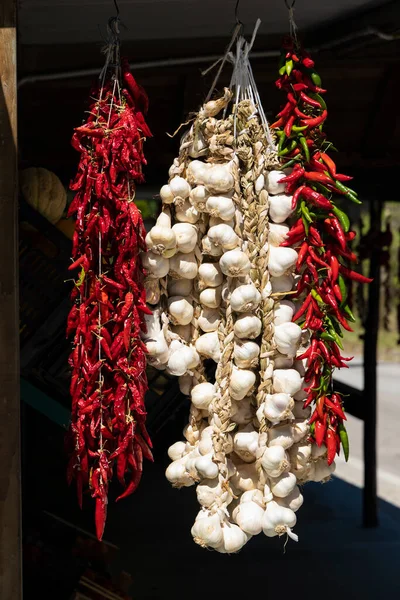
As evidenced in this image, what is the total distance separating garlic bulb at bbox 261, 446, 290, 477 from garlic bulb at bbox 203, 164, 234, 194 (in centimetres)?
77

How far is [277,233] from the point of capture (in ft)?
8.05

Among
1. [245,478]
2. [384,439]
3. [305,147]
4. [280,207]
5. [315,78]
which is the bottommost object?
[384,439]

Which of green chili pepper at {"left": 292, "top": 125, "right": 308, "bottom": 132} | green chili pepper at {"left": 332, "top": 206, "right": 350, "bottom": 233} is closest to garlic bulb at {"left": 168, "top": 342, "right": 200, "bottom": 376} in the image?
green chili pepper at {"left": 332, "top": 206, "right": 350, "bottom": 233}

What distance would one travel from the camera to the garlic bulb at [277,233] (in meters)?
2.46

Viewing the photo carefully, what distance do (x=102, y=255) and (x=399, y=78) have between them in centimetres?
237

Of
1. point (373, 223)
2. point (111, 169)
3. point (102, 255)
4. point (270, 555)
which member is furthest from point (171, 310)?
point (373, 223)

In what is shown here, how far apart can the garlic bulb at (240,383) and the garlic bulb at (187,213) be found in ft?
1.54

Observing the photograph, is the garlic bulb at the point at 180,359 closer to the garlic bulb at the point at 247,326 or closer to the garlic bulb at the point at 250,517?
the garlic bulb at the point at 247,326

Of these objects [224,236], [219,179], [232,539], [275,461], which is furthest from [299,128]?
[232,539]

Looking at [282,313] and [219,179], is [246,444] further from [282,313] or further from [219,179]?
[219,179]

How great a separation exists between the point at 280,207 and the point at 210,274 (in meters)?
0.29

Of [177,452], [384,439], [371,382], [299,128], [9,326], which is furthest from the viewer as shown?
[384,439]

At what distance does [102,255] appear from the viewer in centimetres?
242

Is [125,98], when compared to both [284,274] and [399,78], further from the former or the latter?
[399,78]
